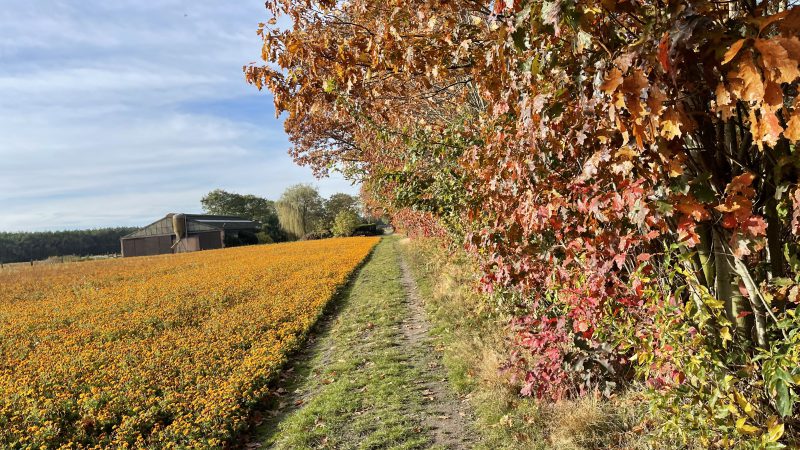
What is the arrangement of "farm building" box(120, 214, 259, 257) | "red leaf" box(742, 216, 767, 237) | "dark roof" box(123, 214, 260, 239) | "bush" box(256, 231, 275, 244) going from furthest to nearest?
"bush" box(256, 231, 275, 244), "dark roof" box(123, 214, 260, 239), "farm building" box(120, 214, 259, 257), "red leaf" box(742, 216, 767, 237)

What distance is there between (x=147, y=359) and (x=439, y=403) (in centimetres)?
584

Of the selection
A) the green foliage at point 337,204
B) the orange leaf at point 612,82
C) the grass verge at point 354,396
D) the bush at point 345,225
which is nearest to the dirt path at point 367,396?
the grass verge at point 354,396

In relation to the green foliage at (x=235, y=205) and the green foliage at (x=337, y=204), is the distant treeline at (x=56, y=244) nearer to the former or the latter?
the green foliage at (x=235, y=205)

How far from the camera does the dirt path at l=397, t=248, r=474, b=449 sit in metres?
4.61

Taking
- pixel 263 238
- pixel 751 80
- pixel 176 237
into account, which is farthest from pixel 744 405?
pixel 263 238

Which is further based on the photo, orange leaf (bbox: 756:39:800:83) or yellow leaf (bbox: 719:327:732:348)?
yellow leaf (bbox: 719:327:732:348)

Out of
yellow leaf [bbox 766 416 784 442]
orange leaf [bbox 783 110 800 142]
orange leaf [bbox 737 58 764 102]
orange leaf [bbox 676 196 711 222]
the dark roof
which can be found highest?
the dark roof

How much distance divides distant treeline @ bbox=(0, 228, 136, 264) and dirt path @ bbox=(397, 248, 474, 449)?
297 ft

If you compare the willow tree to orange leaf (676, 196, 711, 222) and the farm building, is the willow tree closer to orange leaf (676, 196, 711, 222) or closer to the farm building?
the farm building

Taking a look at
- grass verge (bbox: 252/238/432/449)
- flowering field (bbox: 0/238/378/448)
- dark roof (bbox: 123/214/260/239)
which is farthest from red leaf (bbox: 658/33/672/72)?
dark roof (bbox: 123/214/260/239)

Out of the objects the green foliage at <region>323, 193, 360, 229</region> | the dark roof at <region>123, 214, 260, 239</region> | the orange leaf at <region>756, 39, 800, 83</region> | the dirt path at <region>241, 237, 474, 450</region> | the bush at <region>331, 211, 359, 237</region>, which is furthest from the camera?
the green foliage at <region>323, 193, 360, 229</region>

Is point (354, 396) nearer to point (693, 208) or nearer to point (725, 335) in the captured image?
point (725, 335)

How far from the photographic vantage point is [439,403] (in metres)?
5.53

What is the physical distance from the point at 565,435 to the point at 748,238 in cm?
226
